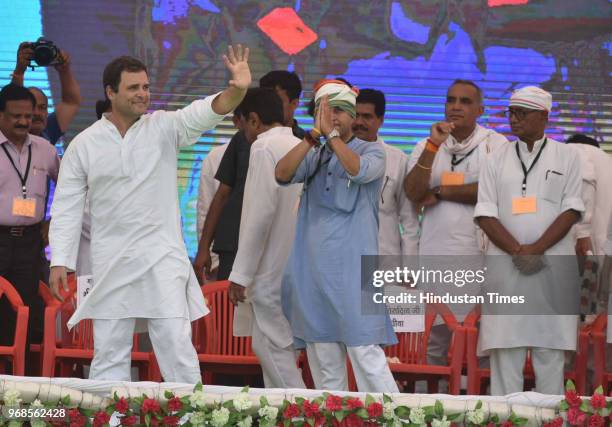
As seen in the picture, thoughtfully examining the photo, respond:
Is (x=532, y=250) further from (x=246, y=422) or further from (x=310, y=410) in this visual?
(x=246, y=422)

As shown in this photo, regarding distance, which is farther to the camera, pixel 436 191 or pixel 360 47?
pixel 360 47

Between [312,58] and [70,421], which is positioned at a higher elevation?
[312,58]

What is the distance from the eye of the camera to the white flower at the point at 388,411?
4219 mm

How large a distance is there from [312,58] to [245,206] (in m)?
3.03

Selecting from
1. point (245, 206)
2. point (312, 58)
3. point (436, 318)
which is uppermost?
point (312, 58)

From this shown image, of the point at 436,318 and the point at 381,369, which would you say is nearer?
the point at 381,369

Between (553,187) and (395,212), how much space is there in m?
1.22

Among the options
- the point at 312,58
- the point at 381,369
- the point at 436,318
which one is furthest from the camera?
the point at 312,58

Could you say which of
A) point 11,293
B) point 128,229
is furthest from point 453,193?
point 11,293

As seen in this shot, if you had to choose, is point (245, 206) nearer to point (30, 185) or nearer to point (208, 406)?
point (30, 185)

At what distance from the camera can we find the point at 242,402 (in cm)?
423

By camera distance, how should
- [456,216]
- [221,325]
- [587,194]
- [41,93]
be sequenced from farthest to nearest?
1. [41,93]
2. [587,194]
3. [456,216]
4. [221,325]

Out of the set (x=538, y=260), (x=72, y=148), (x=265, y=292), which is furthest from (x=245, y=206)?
(x=538, y=260)

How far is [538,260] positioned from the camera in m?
6.04
